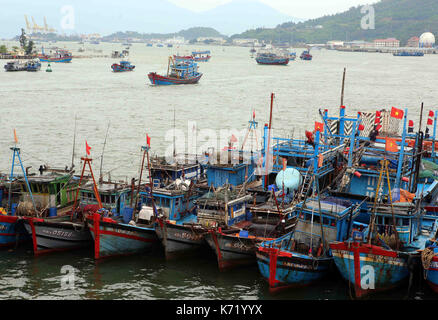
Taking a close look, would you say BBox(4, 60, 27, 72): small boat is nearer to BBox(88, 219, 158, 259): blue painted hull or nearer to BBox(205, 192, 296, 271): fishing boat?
BBox(88, 219, 158, 259): blue painted hull

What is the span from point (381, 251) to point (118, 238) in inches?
467

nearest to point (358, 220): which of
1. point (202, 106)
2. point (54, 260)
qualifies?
point (54, 260)

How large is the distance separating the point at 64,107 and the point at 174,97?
21037 millimetres

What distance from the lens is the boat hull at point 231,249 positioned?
80.6 feet

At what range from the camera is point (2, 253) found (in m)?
26.7

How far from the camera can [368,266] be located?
2186 centimetres

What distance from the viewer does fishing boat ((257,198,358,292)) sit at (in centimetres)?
2254

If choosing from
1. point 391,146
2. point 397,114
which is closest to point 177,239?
point 391,146

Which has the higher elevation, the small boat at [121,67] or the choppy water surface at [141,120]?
the small boat at [121,67]

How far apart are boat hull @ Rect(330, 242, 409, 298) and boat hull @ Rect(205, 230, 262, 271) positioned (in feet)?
13.4

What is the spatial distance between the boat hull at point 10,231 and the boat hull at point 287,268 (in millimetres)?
11979

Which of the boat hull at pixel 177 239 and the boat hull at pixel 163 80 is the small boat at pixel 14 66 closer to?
the boat hull at pixel 163 80

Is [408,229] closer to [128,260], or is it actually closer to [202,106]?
[128,260]

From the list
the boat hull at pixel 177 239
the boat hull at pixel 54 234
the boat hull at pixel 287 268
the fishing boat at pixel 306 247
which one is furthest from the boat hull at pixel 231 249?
the boat hull at pixel 54 234
